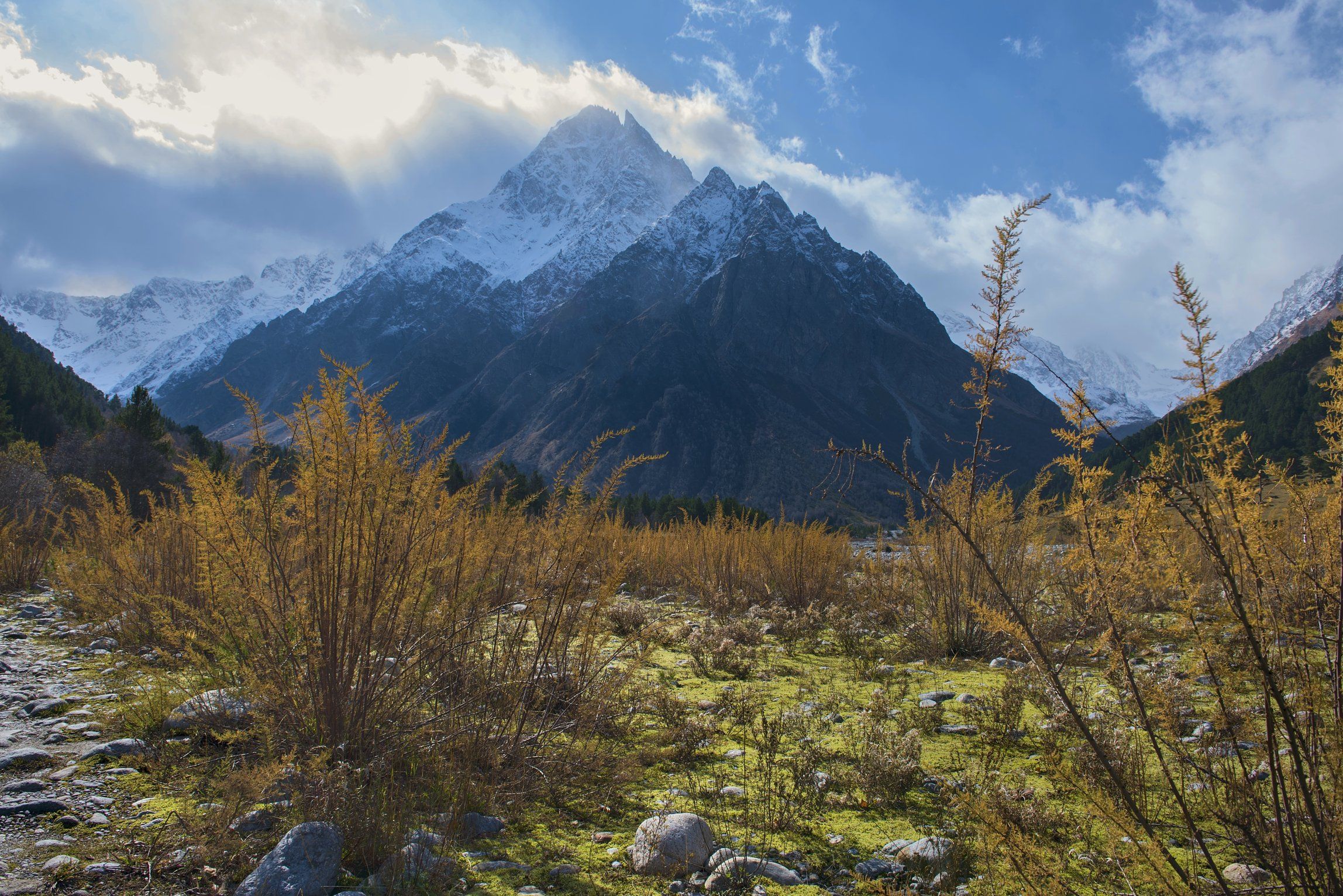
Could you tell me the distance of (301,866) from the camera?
227cm

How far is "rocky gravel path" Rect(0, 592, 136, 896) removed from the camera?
2447mm

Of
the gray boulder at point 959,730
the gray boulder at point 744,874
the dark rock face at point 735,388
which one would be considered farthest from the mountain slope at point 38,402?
the dark rock face at point 735,388

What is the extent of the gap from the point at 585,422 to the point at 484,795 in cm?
14841

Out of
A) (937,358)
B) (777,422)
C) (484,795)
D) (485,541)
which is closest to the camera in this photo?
(484,795)

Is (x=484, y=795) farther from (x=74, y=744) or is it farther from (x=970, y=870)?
(x=74, y=744)

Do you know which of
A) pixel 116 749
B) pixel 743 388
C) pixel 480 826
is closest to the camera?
pixel 480 826

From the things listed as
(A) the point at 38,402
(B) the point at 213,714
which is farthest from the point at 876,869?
(A) the point at 38,402

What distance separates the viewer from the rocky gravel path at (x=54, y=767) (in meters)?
2.45

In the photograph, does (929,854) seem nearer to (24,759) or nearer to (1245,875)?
(1245,875)

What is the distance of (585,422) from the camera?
150m

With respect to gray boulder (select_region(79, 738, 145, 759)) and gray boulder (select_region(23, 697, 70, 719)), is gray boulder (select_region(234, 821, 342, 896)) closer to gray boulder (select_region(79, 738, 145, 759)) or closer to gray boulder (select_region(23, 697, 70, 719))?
gray boulder (select_region(79, 738, 145, 759))

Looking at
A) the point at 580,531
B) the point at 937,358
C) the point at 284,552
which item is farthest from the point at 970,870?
the point at 937,358

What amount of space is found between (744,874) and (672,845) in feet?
1.05

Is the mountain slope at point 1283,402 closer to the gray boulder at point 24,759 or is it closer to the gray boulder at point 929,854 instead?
the gray boulder at point 929,854
